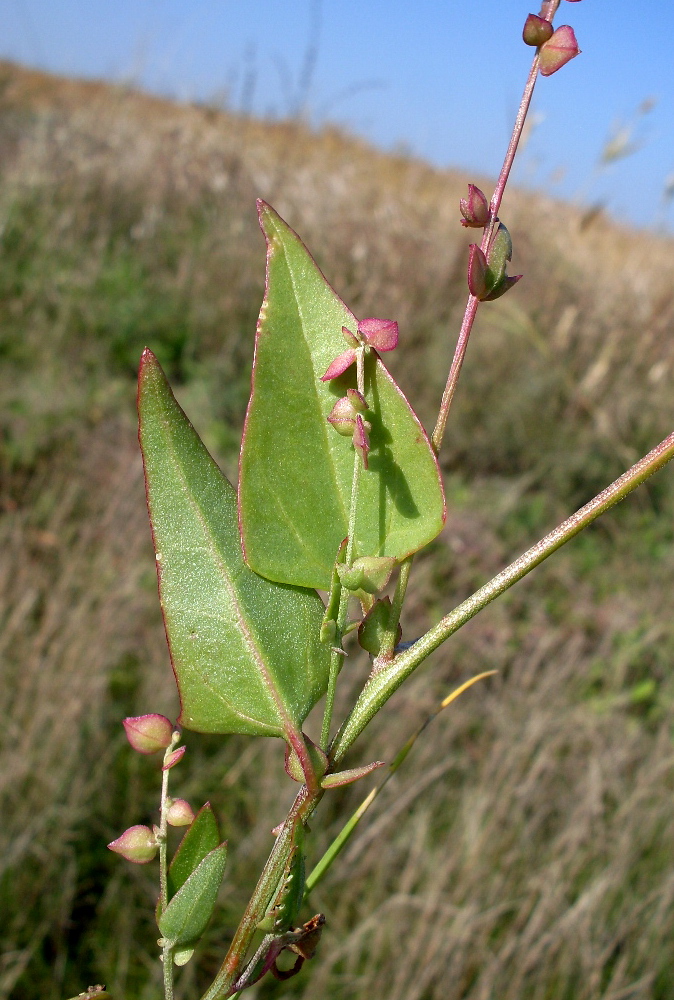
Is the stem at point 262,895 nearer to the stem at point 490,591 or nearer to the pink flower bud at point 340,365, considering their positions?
the stem at point 490,591

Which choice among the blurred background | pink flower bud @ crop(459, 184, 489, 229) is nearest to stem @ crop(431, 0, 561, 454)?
pink flower bud @ crop(459, 184, 489, 229)

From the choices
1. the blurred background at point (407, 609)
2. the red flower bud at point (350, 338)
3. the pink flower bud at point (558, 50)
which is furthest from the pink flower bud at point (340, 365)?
the blurred background at point (407, 609)

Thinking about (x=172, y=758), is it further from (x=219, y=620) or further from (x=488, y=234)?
(x=488, y=234)

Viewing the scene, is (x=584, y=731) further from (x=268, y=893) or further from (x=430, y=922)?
(x=268, y=893)

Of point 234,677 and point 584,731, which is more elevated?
point 234,677

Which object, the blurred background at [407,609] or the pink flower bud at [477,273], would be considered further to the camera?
the blurred background at [407,609]

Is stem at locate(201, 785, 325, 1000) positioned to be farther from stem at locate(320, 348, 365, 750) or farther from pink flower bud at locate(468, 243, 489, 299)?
pink flower bud at locate(468, 243, 489, 299)

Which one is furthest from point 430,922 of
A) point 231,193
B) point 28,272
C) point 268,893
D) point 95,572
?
point 231,193
